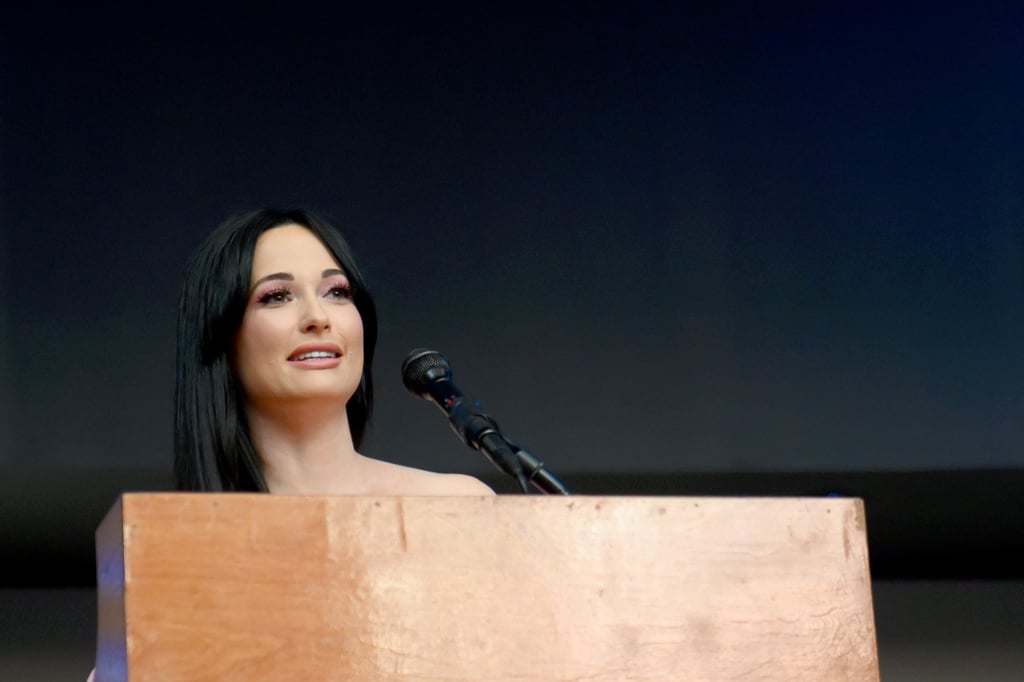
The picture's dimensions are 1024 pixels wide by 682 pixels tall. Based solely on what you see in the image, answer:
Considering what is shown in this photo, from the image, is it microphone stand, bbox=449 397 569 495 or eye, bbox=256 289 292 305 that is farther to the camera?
eye, bbox=256 289 292 305

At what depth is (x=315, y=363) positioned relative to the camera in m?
2.11

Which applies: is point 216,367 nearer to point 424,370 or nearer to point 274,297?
point 274,297

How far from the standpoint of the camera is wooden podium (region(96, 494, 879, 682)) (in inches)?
53.0

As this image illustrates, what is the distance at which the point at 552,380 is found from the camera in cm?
358

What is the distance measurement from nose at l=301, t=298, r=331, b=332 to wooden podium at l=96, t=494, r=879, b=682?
2.06 ft

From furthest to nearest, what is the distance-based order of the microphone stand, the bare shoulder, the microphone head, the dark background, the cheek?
1. the dark background
2. the bare shoulder
3. the cheek
4. the microphone head
5. the microphone stand

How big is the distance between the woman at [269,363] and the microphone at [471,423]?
0.83ft

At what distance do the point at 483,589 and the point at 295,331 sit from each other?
0.76 m

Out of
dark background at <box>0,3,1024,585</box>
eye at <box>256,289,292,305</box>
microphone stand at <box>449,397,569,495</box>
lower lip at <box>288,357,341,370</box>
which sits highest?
dark background at <box>0,3,1024,585</box>

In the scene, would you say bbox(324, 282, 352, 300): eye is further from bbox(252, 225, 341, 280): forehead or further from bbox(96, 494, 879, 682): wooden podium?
bbox(96, 494, 879, 682): wooden podium

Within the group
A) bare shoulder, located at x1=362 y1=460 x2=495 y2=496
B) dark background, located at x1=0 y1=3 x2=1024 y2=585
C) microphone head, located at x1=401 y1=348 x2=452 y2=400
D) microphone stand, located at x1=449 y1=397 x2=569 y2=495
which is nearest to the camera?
microphone stand, located at x1=449 y1=397 x2=569 y2=495

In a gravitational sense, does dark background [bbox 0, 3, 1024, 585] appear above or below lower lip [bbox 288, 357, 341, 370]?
above

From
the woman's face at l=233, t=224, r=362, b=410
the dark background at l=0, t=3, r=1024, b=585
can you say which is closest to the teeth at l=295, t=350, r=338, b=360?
the woman's face at l=233, t=224, r=362, b=410

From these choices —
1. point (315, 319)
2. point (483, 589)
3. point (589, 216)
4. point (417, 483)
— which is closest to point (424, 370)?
point (315, 319)
